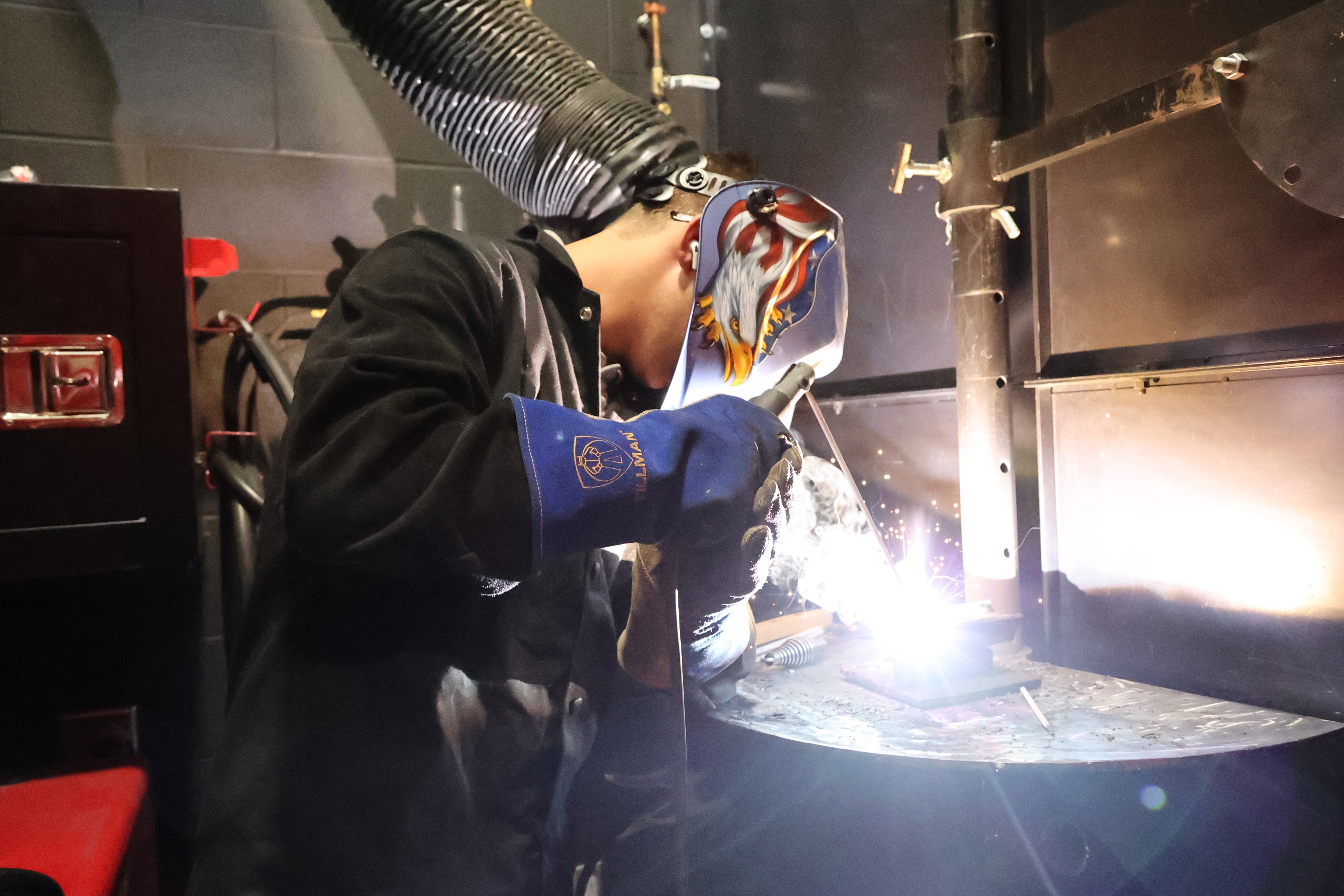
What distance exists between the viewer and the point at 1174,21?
3.92 feet

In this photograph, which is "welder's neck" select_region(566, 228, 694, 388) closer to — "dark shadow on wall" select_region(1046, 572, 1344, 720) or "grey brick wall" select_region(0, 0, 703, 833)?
"dark shadow on wall" select_region(1046, 572, 1344, 720)

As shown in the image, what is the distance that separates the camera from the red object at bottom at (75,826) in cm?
93

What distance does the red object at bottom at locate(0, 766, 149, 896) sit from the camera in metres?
0.93

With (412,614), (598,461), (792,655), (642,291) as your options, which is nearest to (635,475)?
(598,461)

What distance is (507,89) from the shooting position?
1.59 m

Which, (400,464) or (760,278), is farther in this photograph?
(760,278)

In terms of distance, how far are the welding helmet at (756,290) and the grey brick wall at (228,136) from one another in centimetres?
122

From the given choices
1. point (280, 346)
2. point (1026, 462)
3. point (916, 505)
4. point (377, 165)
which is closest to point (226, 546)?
point (280, 346)

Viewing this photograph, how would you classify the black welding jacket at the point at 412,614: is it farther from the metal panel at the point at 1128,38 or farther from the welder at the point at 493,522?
the metal panel at the point at 1128,38

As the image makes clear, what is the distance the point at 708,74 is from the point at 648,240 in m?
1.41

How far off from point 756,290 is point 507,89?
818mm

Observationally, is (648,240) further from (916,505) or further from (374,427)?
(916,505)

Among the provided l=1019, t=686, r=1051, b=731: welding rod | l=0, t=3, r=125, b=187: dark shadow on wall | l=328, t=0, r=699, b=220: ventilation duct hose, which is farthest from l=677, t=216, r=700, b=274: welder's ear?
l=0, t=3, r=125, b=187: dark shadow on wall

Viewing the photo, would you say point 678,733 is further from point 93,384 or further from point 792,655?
point 93,384
